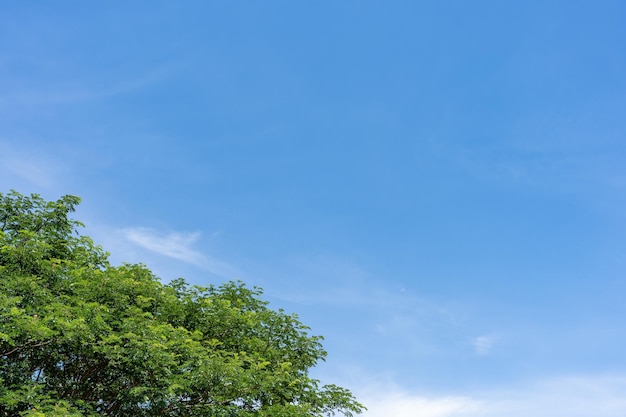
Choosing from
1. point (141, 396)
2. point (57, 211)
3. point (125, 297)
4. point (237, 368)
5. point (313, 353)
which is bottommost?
point (141, 396)

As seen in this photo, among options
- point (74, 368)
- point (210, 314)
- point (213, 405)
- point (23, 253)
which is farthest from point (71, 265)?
point (213, 405)

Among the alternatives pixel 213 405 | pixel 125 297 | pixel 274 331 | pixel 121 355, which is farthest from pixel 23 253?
pixel 274 331

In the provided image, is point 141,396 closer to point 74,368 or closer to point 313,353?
point 74,368

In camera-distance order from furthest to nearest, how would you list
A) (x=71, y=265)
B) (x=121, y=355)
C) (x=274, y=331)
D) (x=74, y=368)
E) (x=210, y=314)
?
(x=274, y=331), (x=210, y=314), (x=71, y=265), (x=74, y=368), (x=121, y=355)

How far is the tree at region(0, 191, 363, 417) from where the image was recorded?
1602 cm

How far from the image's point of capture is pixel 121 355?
16.2 m

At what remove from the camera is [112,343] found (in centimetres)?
1728

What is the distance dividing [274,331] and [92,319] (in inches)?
349

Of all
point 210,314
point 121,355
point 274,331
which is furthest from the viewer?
point 274,331

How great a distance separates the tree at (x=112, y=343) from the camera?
16.0m

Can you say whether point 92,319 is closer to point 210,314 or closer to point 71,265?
point 71,265

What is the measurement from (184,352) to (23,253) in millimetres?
6543

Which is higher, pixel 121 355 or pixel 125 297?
pixel 125 297

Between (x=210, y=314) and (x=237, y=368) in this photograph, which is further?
(x=210, y=314)
